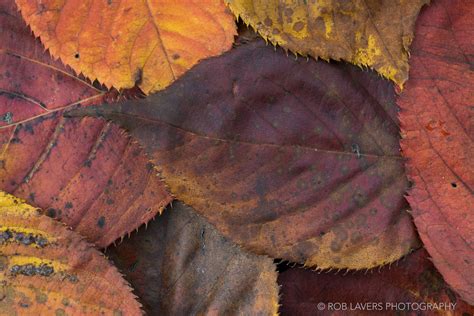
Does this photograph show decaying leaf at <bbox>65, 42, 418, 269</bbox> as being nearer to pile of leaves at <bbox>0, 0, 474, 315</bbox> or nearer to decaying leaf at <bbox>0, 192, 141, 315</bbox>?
pile of leaves at <bbox>0, 0, 474, 315</bbox>

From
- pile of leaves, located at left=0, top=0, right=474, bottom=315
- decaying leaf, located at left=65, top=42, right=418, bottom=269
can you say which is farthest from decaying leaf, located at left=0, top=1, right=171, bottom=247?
decaying leaf, located at left=65, top=42, right=418, bottom=269

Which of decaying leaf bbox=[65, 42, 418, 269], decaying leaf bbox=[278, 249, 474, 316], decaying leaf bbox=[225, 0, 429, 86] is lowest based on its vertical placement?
decaying leaf bbox=[278, 249, 474, 316]

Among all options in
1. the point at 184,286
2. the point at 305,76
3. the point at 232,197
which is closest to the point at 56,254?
the point at 184,286

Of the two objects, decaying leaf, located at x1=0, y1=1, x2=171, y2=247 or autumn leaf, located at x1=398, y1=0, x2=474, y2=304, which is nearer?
autumn leaf, located at x1=398, y1=0, x2=474, y2=304

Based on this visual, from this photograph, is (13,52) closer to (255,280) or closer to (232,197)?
(232,197)

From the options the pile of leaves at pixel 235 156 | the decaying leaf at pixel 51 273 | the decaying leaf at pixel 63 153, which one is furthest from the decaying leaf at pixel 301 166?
the decaying leaf at pixel 51 273

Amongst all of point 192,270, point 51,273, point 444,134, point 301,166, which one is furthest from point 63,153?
Result: point 444,134
